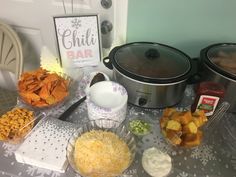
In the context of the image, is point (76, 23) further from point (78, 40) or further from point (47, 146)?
point (47, 146)

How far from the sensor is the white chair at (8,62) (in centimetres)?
117

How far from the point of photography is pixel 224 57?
0.83 metres

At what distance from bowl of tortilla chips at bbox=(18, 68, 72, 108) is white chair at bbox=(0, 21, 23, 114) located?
1.27 ft

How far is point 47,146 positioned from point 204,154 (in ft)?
1.47

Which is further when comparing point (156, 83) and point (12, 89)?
point (12, 89)

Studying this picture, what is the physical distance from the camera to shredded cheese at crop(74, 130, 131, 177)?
0.61m

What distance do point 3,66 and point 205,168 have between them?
3.55ft

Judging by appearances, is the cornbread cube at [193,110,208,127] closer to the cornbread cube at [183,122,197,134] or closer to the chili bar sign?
the cornbread cube at [183,122,197,134]

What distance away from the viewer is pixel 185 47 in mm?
988

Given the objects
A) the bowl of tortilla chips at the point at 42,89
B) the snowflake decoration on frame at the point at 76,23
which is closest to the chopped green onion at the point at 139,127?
the bowl of tortilla chips at the point at 42,89

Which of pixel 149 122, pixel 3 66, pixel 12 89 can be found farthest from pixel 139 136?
pixel 12 89

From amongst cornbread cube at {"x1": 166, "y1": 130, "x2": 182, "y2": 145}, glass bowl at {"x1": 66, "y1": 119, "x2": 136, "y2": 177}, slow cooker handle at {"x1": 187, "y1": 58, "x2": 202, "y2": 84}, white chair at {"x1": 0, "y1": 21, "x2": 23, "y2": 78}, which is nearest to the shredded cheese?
glass bowl at {"x1": 66, "y1": 119, "x2": 136, "y2": 177}

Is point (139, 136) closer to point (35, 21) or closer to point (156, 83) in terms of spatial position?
point (156, 83)

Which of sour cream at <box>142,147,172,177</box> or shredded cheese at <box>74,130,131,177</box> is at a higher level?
shredded cheese at <box>74,130,131,177</box>
